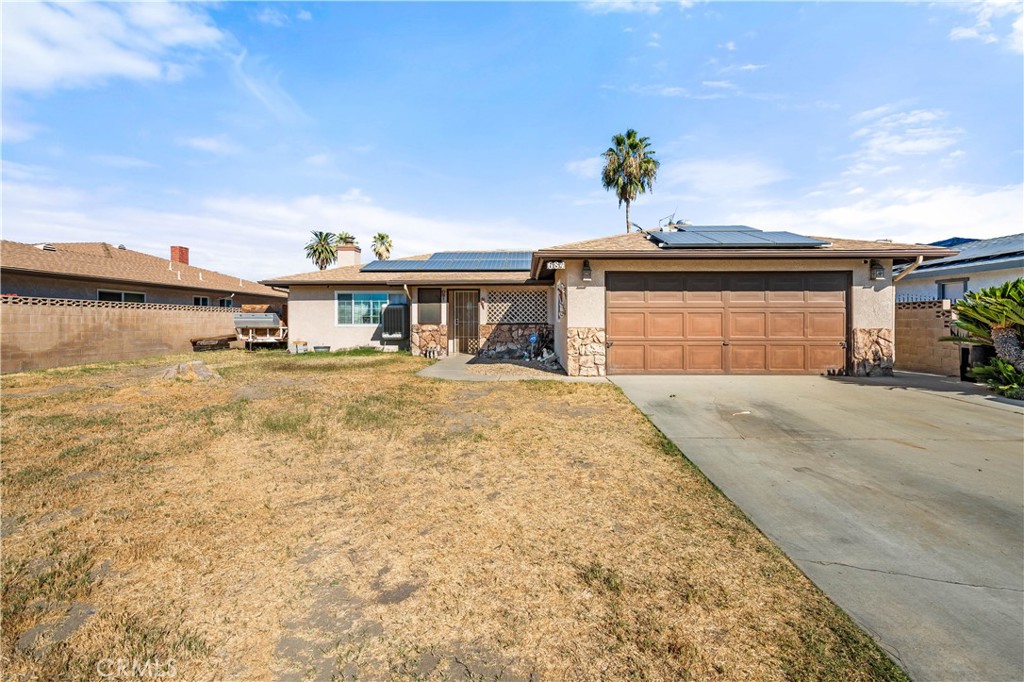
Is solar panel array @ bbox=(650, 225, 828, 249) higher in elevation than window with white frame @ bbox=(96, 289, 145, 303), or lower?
higher

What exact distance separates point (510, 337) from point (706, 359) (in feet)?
23.4


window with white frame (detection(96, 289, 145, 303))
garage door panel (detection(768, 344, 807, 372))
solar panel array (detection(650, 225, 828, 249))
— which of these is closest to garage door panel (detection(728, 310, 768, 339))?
garage door panel (detection(768, 344, 807, 372))

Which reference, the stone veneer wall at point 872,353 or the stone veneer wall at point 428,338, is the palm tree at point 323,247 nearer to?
the stone veneer wall at point 428,338

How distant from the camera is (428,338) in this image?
14773mm

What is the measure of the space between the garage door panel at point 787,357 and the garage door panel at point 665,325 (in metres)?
2.20

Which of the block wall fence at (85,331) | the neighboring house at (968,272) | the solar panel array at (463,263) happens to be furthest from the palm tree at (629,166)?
the block wall fence at (85,331)

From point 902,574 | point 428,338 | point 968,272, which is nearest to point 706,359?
point 902,574

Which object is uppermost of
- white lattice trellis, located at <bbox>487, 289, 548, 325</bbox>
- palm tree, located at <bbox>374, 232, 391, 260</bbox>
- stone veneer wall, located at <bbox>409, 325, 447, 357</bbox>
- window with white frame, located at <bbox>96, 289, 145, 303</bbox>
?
palm tree, located at <bbox>374, 232, 391, 260</bbox>

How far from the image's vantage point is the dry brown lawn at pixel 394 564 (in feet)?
5.83

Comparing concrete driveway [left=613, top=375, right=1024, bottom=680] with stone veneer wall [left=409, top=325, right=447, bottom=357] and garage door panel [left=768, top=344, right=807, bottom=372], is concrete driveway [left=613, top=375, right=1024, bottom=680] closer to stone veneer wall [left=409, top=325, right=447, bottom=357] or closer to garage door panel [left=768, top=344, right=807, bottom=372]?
garage door panel [left=768, top=344, right=807, bottom=372]

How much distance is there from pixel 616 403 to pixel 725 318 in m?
4.67

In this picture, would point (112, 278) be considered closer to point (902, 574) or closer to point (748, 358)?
point (748, 358)

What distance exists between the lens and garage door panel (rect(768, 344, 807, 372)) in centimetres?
949

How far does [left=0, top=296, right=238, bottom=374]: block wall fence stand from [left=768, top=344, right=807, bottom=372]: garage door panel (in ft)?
66.4
